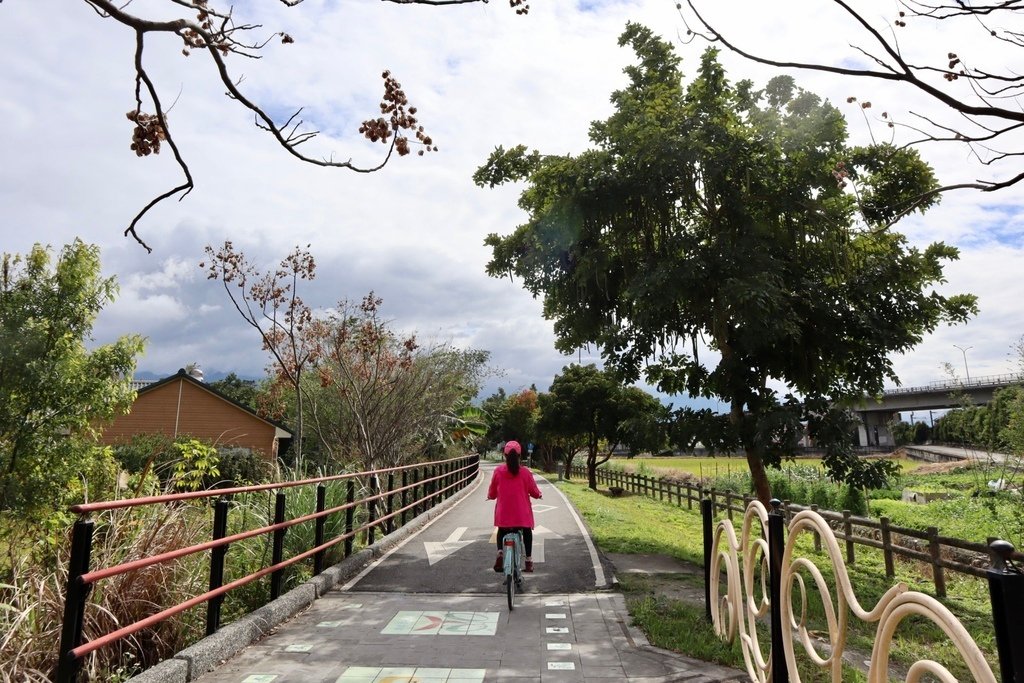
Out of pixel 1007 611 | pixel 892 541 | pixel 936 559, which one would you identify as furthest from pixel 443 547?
pixel 892 541

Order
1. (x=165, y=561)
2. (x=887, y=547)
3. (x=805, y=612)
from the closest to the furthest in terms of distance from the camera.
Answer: (x=805, y=612), (x=165, y=561), (x=887, y=547)

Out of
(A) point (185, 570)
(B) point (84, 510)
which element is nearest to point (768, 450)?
(A) point (185, 570)

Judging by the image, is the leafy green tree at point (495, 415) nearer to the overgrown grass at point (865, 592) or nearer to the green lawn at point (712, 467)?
the green lawn at point (712, 467)

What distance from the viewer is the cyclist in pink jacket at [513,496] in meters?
8.09

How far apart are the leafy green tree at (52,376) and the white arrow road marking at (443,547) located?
5.32 meters

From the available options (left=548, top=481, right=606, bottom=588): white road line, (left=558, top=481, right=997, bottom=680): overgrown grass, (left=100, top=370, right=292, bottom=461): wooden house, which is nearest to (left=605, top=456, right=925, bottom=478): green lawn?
(left=558, top=481, right=997, bottom=680): overgrown grass

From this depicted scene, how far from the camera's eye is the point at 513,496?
8.19 metres

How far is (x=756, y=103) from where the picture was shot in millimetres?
12117

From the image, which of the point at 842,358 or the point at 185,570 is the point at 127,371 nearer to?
the point at 185,570

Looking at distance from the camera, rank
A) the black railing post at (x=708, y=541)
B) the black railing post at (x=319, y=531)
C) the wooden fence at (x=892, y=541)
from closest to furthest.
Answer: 1. the black railing post at (x=708, y=541)
2. the black railing post at (x=319, y=531)
3. the wooden fence at (x=892, y=541)

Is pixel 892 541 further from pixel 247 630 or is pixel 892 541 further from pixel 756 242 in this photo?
pixel 247 630

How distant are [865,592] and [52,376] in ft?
43.5

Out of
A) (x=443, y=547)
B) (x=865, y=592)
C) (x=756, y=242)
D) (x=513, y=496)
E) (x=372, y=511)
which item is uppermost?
(x=756, y=242)

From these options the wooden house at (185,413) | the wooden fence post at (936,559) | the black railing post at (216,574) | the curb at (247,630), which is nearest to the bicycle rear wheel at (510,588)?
the curb at (247,630)
